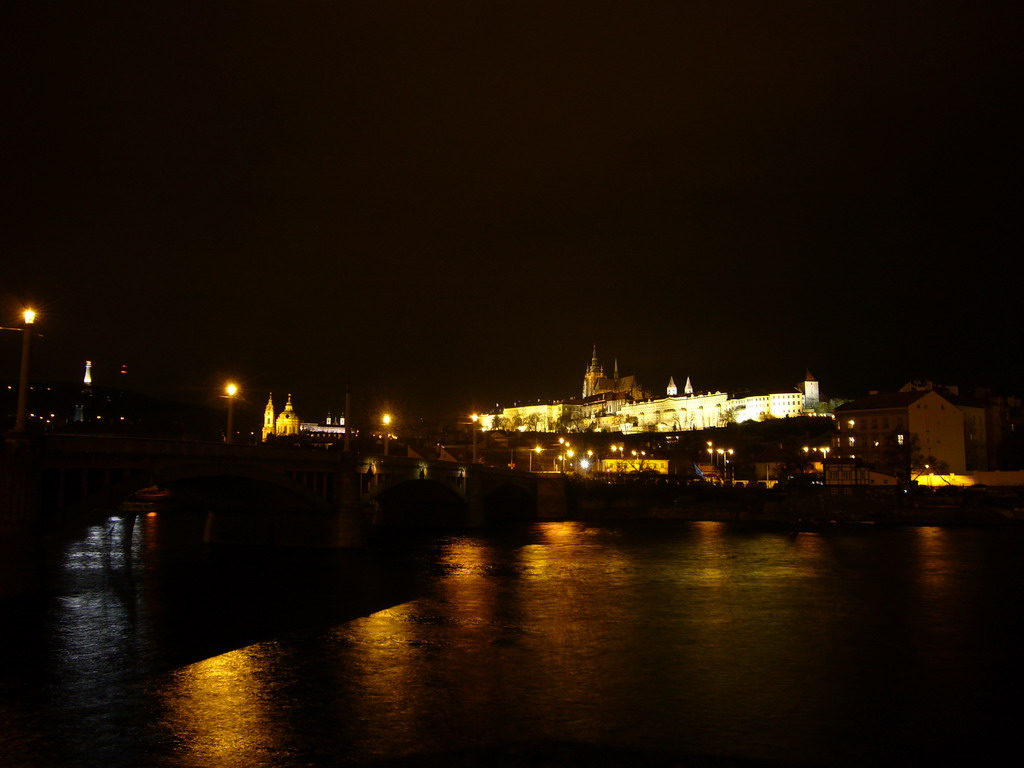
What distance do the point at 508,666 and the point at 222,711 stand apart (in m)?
6.70

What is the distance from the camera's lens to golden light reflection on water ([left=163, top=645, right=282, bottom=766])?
44.0 feet

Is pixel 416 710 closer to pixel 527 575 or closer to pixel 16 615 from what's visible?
pixel 16 615

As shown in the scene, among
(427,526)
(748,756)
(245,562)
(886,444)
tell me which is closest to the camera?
(748,756)

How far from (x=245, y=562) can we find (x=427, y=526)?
2995 cm

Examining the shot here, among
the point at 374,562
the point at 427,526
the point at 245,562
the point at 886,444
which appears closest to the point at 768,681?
the point at 374,562

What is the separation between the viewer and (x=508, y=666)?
19.7 metres

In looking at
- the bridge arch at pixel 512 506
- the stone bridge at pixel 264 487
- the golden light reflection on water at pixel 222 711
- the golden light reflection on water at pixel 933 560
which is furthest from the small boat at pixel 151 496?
the golden light reflection on water at pixel 222 711

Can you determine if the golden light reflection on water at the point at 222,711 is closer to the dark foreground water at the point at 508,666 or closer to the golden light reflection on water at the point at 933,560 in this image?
the dark foreground water at the point at 508,666

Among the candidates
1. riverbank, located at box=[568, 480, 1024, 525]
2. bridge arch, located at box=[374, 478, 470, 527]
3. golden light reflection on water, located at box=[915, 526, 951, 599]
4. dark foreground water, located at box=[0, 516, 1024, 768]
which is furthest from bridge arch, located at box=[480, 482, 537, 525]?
dark foreground water, located at box=[0, 516, 1024, 768]

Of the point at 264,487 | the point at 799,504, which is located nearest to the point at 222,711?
the point at 264,487

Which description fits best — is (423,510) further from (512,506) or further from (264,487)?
(264,487)

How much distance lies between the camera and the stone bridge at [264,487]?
84.7 ft

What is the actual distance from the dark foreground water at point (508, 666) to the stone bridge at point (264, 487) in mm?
3723

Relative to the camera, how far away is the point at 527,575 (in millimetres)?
38312
